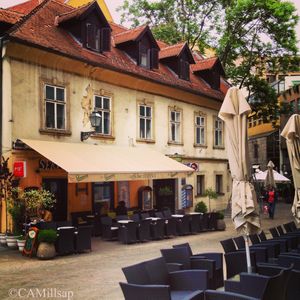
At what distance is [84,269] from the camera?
34.3 feet

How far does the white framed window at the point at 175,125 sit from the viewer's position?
72.2ft

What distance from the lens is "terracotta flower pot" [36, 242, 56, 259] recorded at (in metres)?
11.8

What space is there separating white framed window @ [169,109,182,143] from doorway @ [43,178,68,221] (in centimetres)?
701

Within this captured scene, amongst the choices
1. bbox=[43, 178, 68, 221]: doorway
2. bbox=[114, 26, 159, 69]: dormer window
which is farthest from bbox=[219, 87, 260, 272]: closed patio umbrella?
bbox=[114, 26, 159, 69]: dormer window

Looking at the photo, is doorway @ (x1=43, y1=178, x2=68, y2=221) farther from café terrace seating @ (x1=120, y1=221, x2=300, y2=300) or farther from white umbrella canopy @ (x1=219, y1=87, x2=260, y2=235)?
white umbrella canopy @ (x1=219, y1=87, x2=260, y2=235)

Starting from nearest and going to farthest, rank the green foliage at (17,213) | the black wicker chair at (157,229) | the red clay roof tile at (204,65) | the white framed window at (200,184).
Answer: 1. the green foliage at (17,213)
2. the black wicker chair at (157,229)
3. the white framed window at (200,184)
4. the red clay roof tile at (204,65)

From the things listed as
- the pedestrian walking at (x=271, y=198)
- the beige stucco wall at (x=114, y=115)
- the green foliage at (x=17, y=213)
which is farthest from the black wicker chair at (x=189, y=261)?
the pedestrian walking at (x=271, y=198)

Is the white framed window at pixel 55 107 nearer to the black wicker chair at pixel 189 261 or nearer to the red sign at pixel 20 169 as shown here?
the red sign at pixel 20 169

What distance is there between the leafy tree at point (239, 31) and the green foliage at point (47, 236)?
806 inches

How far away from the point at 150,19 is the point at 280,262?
25867 millimetres

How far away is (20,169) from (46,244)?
314cm

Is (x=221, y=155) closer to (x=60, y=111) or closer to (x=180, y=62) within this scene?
(x=180, y=62)

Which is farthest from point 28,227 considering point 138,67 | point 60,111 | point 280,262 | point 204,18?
point 204,18

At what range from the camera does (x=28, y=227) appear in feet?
42.8
